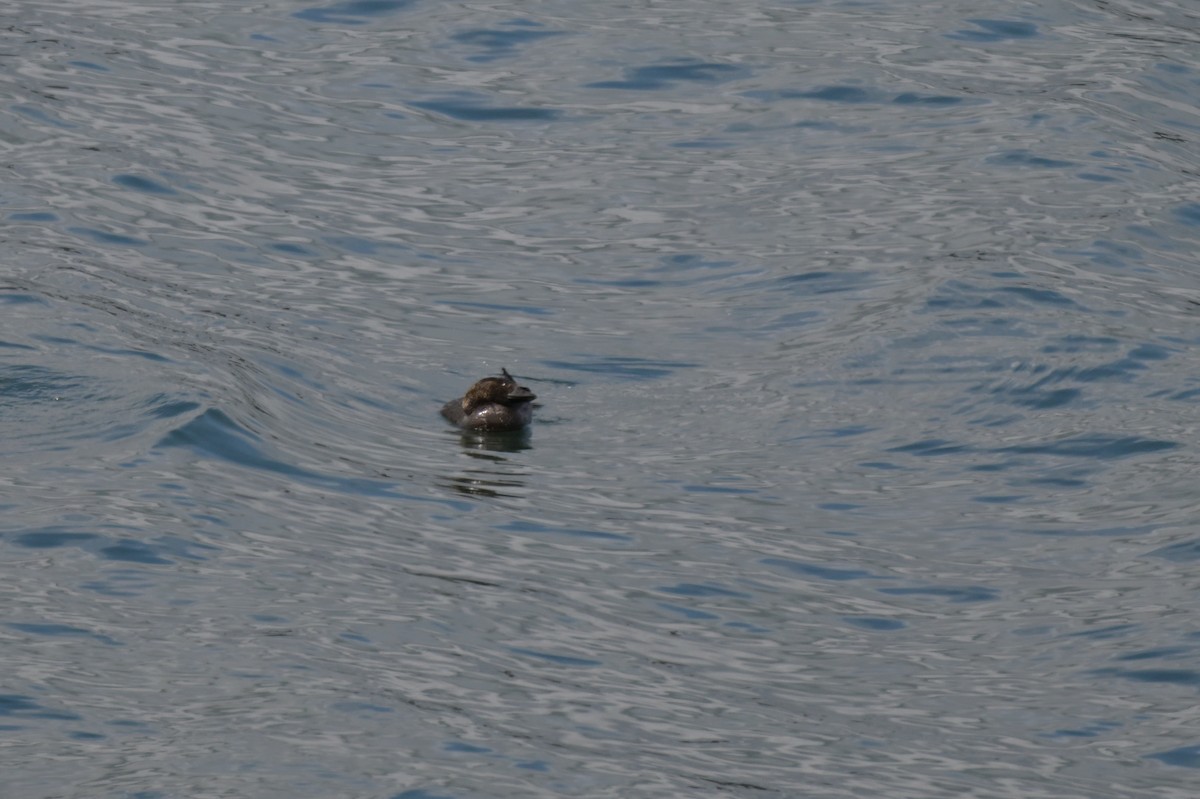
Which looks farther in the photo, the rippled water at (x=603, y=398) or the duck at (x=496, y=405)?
the duck at (x=496, y=405)

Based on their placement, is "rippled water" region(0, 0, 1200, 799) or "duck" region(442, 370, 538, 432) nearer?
"rippled water" region(0, 0, 1200, 799)

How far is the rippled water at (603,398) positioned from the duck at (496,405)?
0.10 m

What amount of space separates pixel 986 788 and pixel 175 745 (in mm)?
2870

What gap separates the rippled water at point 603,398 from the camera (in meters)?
7.45

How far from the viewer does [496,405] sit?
11258mm

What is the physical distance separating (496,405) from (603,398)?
118 centimetres

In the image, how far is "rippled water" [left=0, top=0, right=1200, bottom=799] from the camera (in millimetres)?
7445

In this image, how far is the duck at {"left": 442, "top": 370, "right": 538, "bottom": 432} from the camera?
11.2 m

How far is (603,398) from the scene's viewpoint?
40.2 feet

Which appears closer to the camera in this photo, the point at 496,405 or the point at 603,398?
the point at 496,405

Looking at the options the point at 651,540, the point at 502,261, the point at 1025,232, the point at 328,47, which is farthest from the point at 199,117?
the point at 651,540

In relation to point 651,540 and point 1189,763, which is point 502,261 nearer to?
point 651,540

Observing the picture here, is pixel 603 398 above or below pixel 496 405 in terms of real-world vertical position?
below

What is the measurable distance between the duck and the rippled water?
0.33 feet
